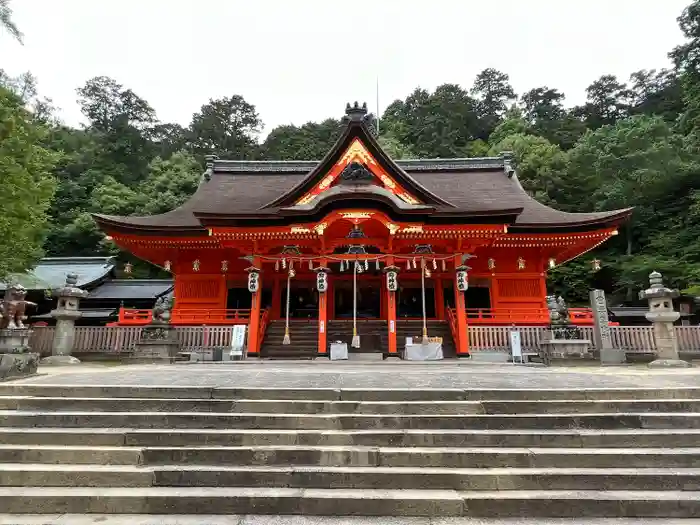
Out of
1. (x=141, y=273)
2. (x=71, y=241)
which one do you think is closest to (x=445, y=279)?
(x=141, y=273)

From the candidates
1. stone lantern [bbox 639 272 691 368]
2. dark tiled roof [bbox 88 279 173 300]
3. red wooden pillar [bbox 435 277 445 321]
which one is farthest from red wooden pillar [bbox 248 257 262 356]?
stone lantern [bbox 639 272 691 368]

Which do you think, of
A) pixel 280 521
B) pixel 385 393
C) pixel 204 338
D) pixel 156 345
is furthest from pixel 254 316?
pixel 280 521

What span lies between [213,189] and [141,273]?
1388 cm

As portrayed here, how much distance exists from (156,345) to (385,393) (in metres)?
9.43

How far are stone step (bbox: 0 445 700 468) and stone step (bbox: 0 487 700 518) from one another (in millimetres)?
479

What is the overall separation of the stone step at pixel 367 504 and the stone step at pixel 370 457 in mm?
479

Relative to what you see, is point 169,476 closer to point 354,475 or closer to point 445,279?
point 354,475

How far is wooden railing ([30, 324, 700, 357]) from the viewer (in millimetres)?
12539

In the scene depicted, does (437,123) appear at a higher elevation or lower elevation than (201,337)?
higher

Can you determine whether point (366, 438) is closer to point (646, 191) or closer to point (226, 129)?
point (646, 191)

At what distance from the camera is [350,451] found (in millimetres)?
4215

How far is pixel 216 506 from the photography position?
11.9 feet

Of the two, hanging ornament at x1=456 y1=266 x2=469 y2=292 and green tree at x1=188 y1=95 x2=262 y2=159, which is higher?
green tree at x1=188 y1=95 x2=262 y2=159

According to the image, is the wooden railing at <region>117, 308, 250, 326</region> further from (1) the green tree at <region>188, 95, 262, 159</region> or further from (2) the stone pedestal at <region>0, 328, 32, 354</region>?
(1) the green tree at <region>188, 95, 262, 159</region>
